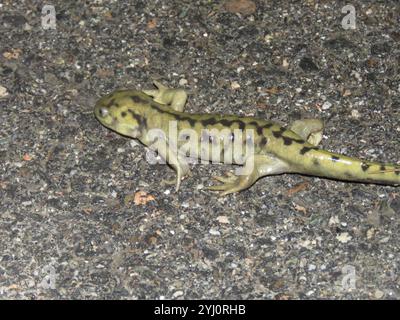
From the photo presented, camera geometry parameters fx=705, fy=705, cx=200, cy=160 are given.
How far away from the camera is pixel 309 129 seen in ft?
17.0

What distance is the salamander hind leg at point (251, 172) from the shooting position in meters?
4.94

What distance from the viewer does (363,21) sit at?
6082 millimetres

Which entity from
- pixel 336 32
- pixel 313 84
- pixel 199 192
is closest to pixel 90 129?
pixel 199 192

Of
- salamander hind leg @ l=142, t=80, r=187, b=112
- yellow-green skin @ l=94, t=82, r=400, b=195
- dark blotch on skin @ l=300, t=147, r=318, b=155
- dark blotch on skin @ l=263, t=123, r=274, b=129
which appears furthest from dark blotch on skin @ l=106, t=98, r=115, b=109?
dark blotch on skin @ l=300, t=147, r=318, b=155

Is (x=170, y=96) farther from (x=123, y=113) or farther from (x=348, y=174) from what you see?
(x=348, y=174)

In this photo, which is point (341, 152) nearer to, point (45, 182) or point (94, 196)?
point (94, 196)

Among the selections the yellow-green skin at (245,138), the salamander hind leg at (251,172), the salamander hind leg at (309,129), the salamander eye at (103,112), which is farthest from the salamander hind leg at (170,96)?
the salamander hind leg at (309,129)

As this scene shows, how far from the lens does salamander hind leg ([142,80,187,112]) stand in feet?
17.5

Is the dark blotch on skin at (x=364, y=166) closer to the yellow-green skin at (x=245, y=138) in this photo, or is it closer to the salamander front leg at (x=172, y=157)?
the yellow-green skin at (x=245, y=138)

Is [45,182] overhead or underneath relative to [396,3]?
underneath

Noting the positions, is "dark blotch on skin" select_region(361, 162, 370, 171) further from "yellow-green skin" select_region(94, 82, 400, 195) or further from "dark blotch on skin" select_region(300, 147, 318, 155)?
"dark blotch on skin" select_region(300, 147, 318, 155)

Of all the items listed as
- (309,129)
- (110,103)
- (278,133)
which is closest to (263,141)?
(278,133)

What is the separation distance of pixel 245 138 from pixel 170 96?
72 cm
